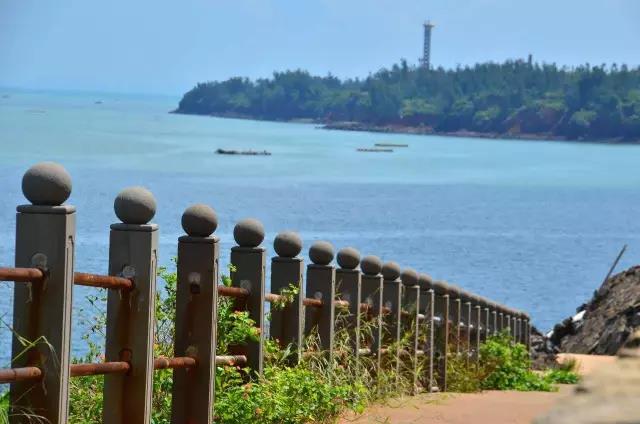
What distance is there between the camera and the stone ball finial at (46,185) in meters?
5.42

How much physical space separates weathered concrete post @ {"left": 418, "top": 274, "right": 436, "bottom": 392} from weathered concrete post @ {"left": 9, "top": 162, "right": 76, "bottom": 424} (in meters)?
8.04

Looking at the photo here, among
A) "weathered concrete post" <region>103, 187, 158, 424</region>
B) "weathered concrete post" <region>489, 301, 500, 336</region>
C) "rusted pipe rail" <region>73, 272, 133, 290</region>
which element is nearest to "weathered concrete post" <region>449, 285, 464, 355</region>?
"weathered concrete post" <region>489, 301, 500, 336</region>

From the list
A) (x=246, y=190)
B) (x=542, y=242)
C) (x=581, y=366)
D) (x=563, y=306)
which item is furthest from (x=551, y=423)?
(x=246, y=190)

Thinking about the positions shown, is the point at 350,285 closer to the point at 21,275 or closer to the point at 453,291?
the point at 453,291

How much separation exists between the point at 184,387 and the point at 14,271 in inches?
78.2

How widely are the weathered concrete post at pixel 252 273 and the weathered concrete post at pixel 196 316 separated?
1054 mm

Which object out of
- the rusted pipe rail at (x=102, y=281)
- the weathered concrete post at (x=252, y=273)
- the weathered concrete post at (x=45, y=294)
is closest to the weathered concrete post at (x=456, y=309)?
the weathered concrete post at (x=252, y=273)

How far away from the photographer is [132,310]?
6176mm

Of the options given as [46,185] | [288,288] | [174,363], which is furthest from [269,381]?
[46,185]

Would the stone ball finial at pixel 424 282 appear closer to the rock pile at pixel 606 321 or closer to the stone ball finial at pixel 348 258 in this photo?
the stone ball finial at pixel 348 258

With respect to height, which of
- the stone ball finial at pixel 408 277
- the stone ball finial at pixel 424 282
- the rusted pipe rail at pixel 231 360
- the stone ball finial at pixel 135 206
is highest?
the stone ball finial at pixel 135 206

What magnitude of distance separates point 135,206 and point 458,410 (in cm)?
514

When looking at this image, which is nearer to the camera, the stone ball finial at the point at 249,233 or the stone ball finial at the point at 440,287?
the stone ball finial at the point at 249,233

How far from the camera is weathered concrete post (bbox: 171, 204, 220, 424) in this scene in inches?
275
